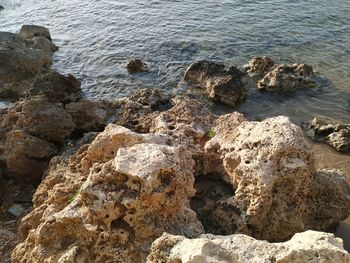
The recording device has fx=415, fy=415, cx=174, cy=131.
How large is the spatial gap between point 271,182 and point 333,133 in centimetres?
570

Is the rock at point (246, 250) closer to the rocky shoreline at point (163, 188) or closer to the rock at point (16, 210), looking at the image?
the rocky shoreline at point (163, 188)

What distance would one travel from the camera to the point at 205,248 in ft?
15.7

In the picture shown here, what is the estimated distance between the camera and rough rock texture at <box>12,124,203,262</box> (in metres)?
6.06

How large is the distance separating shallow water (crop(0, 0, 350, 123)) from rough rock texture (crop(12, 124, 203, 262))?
8.08 meters

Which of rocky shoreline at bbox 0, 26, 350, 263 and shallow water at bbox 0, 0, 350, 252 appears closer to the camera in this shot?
rocky shoreline at bbox 0, 26, 350, 263

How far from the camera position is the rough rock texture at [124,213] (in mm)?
6059

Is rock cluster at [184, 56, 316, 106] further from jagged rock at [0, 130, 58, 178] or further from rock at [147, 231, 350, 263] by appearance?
rock at [147, 231, 350, 263]

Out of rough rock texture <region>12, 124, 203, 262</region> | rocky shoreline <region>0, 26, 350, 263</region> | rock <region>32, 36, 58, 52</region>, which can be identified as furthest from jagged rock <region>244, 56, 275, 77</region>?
rough rock texture <region>12, 124, 203, 262</region>

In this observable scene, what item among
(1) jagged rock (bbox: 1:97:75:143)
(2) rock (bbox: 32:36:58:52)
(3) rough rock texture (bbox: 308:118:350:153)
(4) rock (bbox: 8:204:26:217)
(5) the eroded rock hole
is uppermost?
(1) jagged rock (bbox: 1:97:75:143)

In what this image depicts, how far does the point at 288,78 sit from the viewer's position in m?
14.9

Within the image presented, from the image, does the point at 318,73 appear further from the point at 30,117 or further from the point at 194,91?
the point at 30,117

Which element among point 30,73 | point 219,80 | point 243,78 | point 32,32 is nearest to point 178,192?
point 219,80

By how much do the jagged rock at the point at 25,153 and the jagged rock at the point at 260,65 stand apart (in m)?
Answer: 8.90

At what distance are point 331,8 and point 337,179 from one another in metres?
15.1
